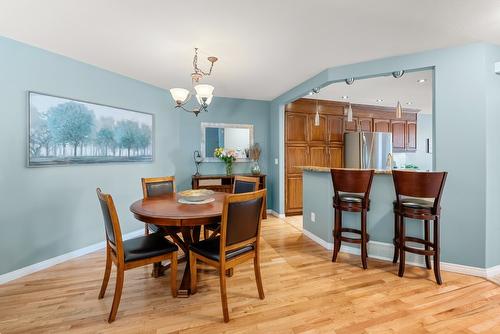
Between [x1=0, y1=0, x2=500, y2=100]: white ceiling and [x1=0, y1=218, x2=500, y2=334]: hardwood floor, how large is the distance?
234cm

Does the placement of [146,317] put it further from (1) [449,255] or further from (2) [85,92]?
(1) [449,255]

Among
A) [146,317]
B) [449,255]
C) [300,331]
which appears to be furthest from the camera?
[449,255]

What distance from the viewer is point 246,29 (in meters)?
2.17

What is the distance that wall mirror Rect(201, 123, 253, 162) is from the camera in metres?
4.61

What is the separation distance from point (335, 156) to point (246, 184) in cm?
297

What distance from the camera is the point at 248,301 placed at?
2004 mm

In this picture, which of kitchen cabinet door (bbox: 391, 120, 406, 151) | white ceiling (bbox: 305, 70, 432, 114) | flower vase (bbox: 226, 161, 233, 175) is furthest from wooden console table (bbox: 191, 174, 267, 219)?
kitchen cabinet door (bbox: 391, 120, 406, 151)

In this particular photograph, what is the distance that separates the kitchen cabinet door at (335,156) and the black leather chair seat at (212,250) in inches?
141

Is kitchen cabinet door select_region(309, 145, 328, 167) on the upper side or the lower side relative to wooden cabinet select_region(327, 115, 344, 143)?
lower

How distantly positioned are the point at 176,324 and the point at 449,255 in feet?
8.95

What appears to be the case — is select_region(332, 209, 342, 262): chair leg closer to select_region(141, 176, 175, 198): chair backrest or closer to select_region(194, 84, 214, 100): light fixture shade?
select_region(194, 84, 214, 100): light fixture shade

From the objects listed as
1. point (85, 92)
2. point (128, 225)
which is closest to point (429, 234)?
point (128, 225)

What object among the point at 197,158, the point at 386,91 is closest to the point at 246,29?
the point at 197,158

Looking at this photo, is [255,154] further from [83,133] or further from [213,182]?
[83,133]
